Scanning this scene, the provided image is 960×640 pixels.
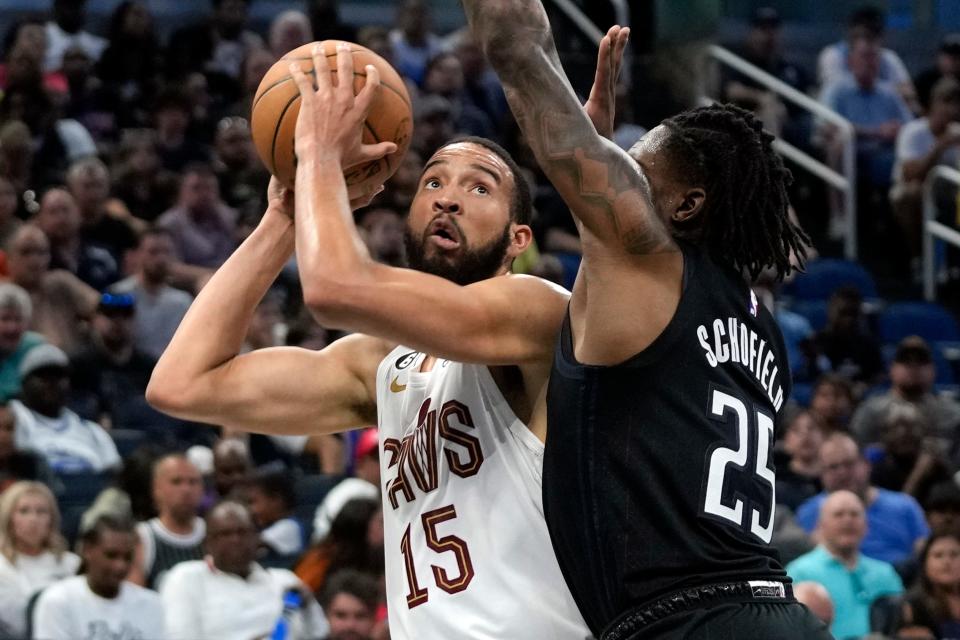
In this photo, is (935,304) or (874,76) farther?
(874,76)

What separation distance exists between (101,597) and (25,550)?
479mm

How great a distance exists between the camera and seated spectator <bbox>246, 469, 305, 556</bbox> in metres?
8.38

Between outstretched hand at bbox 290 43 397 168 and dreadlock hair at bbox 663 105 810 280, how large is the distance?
2.21 feet

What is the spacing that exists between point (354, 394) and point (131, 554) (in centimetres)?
328

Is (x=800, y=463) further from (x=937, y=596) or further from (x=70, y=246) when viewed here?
(x=70, y=246)

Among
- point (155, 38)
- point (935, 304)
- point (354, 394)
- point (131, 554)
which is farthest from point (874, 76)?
point (354, 394)

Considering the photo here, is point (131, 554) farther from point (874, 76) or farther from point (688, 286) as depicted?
point (874, 76)

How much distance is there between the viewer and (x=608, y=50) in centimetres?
375

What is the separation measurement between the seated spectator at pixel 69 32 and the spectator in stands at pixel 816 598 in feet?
22.7

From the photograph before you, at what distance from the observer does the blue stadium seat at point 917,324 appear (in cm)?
1257

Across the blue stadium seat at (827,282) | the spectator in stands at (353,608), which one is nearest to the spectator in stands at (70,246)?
the spectator in stands at (353,608)

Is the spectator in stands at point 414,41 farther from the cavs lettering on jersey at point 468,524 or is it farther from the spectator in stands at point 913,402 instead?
the cavs lettering on jersey at point 468,524

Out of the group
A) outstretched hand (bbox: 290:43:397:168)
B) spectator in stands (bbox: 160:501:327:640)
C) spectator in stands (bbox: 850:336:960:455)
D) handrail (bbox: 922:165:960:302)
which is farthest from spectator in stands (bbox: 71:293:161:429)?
handrail (bbox: 922:165:960:302)

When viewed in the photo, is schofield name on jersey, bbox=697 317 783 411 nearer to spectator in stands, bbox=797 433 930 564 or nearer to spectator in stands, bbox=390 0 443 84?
spectator in stands, bbox=797 433 930 564
